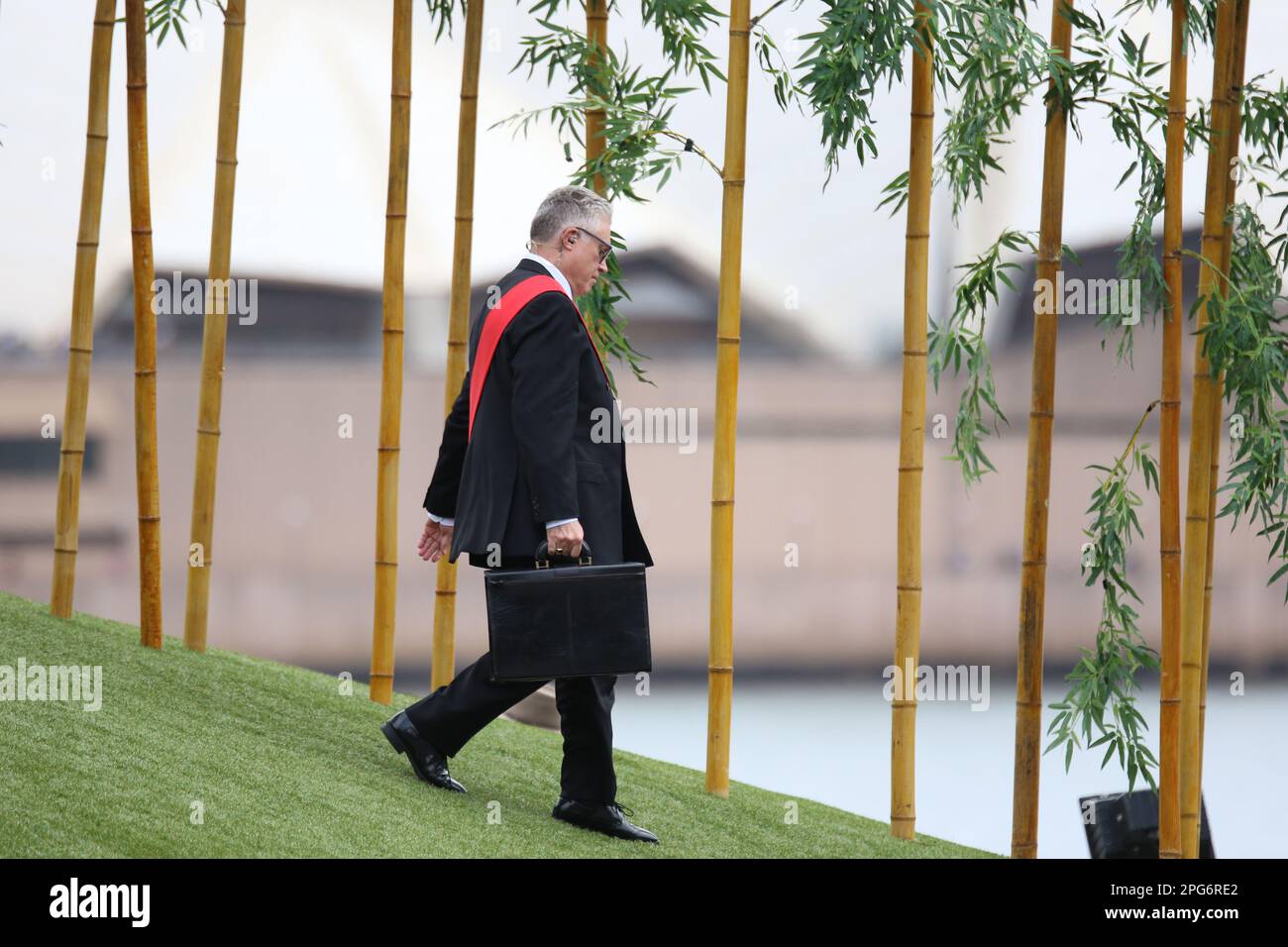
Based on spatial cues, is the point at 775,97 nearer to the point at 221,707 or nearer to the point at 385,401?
the point at 385,401

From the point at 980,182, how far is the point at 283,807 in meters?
2.05

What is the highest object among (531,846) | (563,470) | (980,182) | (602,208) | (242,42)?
(242,42)

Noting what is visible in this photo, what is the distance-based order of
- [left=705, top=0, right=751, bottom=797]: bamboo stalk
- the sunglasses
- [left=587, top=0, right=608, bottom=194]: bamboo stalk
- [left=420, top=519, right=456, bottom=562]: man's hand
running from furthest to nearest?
[left=587, top=0, right=608, bottom=194]: bamboo stalk
[left=705, top=0, right=751, bottom=797]: bamboo stalk
[left=420, top=519, right=456, bottom=562]: man's hand
the sunglasses

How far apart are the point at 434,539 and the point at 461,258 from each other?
938 millimetres

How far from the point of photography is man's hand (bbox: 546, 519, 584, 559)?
216cm

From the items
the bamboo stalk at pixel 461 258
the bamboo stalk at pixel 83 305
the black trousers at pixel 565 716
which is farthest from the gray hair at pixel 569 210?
the bamboo stalk at pixel 83 305

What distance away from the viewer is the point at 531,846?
87.3 inches

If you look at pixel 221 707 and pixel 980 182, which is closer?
pixel 221 707

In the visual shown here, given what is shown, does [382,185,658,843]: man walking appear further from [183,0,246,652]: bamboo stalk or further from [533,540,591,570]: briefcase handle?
[183,0,246,652]: bamboo stalk

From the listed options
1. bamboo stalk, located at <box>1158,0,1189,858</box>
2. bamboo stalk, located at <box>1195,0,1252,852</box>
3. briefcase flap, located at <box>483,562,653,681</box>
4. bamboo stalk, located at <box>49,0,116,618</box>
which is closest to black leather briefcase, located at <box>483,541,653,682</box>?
briefcase flap, located at <box>483,562,653,681</box>

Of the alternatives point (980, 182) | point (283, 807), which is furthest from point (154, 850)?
point (980, 182)

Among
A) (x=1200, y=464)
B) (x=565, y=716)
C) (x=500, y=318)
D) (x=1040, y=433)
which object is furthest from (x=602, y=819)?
(x=1200, y=464)

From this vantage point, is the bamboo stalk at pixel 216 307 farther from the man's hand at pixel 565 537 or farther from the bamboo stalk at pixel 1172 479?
the bamboo stalk at pixel 1172 479

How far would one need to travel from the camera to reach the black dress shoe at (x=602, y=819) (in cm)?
237
